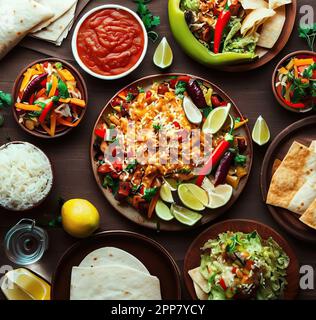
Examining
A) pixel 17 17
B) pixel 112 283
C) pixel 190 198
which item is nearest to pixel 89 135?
pixel 190 198

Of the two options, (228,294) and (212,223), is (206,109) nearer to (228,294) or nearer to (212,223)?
(212,223)

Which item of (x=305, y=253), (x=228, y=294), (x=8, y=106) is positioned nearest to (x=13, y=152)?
(x=8, y=106)

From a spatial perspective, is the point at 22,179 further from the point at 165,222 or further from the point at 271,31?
the point at 271,31

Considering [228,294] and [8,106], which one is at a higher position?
[8,106]

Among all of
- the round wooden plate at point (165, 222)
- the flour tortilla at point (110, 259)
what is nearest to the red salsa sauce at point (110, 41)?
the round wooden plate at point (165, 222)

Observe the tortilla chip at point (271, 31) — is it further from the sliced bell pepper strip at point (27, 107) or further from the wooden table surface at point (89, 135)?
the sliced bell pepper strip at point (27, 107)

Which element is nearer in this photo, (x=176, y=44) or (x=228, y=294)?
(x=228, y=294)
